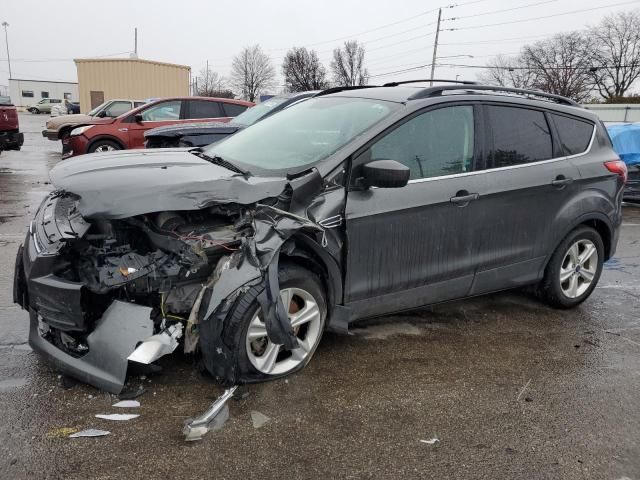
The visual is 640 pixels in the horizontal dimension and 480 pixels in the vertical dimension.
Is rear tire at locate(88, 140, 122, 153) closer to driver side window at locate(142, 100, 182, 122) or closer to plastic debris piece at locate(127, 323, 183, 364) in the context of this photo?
driver side window at locate(142, 100, 182, 122)

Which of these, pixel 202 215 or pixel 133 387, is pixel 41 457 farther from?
pixel 202 215

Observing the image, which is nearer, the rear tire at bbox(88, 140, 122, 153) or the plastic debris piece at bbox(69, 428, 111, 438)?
the plastic debris piece at bbox(69, 428, 111, 438)

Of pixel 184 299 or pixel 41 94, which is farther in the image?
pixel 41 94

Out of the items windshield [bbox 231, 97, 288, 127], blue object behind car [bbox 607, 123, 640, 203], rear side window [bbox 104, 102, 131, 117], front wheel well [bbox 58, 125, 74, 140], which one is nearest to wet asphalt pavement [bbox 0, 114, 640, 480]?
windshield [bbox 231, 97, 288, 127]

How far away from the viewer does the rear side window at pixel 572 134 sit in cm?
451

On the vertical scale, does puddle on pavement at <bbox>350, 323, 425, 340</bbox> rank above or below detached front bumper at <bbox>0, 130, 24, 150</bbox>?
below

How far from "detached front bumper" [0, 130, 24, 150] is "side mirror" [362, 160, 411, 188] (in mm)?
11925

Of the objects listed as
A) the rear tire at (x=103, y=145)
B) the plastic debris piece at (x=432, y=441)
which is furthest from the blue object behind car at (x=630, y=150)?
the rear tire at (x=103, y=145)

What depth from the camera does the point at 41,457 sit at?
250 centimetres

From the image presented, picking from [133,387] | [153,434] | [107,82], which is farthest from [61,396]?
[107,82]

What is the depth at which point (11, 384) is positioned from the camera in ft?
10.2

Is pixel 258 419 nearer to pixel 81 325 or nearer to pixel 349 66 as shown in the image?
pixel 81 325

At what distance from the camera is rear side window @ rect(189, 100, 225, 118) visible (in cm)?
1217

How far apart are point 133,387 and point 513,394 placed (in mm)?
2253
